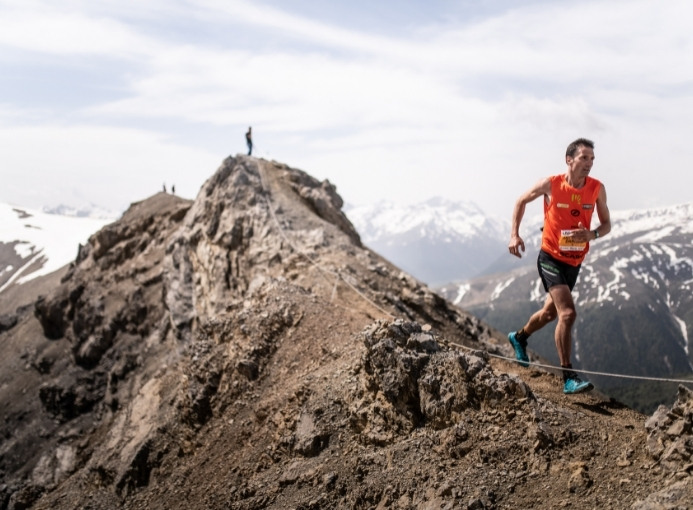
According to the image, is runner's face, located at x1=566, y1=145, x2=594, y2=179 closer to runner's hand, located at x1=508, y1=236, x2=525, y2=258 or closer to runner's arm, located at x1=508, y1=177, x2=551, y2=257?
runner's arm, located at x1=508, y1=177, x2=551, y2=257

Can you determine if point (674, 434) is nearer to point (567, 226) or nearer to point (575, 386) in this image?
point (575, 386)

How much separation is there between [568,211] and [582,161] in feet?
2.86

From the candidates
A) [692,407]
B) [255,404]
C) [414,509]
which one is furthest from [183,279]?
[692,407]

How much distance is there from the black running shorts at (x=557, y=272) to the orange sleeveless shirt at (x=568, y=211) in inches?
5.3

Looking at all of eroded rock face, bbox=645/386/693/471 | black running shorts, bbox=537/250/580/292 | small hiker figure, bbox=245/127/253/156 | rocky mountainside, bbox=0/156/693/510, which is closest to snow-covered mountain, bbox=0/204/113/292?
small hiker figure, bbox=245/127/253/156

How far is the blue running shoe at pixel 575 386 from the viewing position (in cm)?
909

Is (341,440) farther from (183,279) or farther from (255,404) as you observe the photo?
(183,279)

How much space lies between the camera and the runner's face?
8438 mm

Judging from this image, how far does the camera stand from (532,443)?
25.7 feet

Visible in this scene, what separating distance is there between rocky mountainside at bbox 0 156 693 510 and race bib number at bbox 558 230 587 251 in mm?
2465

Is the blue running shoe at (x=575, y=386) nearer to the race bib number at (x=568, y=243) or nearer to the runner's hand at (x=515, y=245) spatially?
the race bib number at (x=568, y=243)

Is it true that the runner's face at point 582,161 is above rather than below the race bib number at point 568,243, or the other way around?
above

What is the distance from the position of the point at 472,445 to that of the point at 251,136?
3055 cm

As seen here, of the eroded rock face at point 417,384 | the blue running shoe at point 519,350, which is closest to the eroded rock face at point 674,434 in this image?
the eroded rock face at point 417,384
